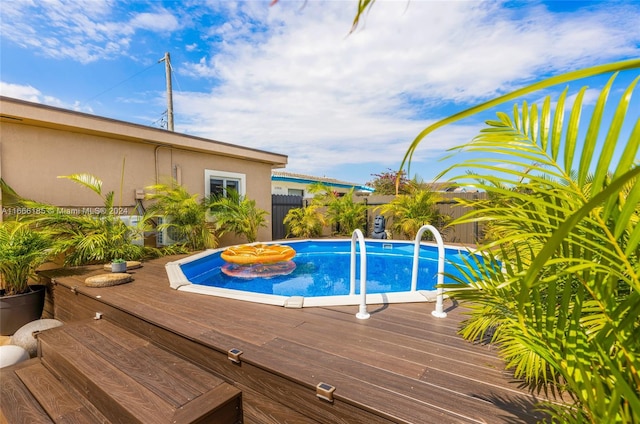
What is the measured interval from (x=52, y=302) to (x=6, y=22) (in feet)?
17.0

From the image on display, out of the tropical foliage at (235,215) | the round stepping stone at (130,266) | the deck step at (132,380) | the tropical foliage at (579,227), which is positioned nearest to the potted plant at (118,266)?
the round stepping stone at (130,266)

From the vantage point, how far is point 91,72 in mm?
9844

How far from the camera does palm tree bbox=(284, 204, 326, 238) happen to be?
412 inches

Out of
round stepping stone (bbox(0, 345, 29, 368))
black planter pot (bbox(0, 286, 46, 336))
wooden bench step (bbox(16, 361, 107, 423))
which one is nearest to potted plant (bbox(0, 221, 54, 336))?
black planter pot (bbox(0, 286, 46, 336))

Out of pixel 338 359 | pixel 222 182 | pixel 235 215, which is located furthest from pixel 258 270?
pixel 338 359

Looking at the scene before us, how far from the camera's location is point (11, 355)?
11.2 ft

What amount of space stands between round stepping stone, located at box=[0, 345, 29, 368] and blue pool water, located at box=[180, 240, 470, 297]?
8.70 feet

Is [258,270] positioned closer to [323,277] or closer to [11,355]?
[323,277]

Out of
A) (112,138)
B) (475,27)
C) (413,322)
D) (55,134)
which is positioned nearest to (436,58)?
(475,27)

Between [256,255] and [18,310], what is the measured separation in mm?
3878

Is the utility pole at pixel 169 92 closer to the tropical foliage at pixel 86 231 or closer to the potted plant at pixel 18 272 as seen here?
the tropical foliage at pixel 86 231

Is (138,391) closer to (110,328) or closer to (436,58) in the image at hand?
(110,328)

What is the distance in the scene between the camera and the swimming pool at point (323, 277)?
377 centimetres

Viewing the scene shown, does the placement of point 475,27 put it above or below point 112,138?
above
